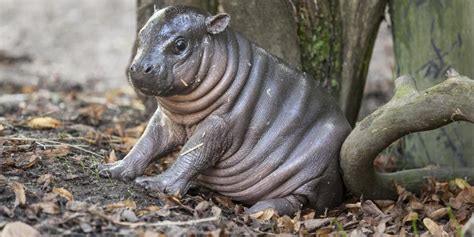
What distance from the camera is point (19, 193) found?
4945 millimetres

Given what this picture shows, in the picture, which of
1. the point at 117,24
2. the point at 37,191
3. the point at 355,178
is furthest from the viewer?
the point at 117,24

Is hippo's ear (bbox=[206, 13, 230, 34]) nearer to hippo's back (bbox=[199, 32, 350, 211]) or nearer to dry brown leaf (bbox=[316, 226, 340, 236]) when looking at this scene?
hippo's back (bbox=[199, 32, 350, 211])

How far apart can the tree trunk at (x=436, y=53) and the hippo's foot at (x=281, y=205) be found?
1.60 meters

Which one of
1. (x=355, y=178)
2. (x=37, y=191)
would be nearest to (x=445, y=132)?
(x=355, y=178)

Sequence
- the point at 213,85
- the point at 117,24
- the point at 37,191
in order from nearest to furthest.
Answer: the point at 37,191 → the point at 213,85 → the point at 117,24

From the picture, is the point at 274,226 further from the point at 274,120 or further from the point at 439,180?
the point at 439,180

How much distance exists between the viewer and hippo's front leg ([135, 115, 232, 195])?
5566 mm

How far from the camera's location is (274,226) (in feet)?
17.4

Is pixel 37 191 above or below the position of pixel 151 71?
below

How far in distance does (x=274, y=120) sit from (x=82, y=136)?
1752 millimetres

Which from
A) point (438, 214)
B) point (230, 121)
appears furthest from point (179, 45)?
point (438, 214)

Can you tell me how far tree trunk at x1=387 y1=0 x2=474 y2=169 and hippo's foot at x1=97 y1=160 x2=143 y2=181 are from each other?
243cm

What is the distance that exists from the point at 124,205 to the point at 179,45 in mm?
1057

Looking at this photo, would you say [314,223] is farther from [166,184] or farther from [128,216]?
[128,216]
